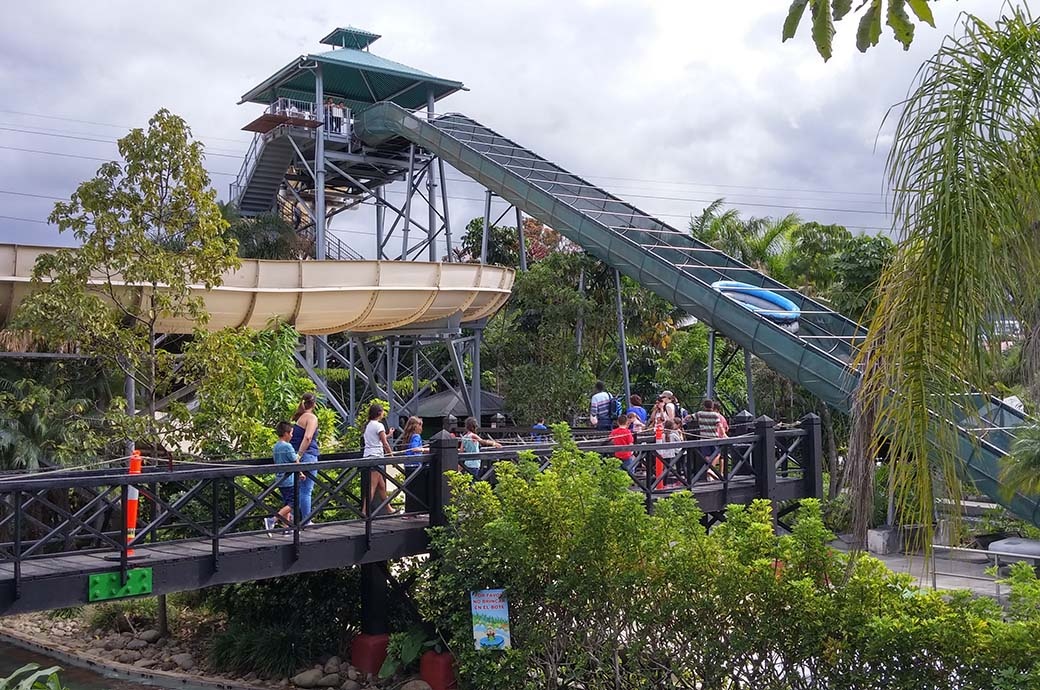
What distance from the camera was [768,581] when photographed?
892 cm

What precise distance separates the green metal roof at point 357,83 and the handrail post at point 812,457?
2287 centimetres

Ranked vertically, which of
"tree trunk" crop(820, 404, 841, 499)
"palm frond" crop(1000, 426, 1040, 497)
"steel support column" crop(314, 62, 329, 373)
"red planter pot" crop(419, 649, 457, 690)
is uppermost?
"steel support column" crop(314, 62, 329, 373)

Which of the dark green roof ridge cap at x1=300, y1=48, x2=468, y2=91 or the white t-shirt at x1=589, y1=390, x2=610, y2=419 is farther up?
the dark green roof ridge cap at x1=300, y1=48, x2=468, y2=91

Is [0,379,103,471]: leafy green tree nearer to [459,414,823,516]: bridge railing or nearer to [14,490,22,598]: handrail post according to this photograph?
[14,490,22,598]: handrail post

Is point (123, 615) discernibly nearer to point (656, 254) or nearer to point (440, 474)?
point (440, 474)

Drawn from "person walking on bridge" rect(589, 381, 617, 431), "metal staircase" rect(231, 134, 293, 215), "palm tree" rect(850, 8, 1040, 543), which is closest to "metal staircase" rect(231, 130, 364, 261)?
"metal staircase" rect(231, 134, 293, 215)

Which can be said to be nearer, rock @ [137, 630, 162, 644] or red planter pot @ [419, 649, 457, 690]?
red planter pot @ [419, 649, 457, 690]

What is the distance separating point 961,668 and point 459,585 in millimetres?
5881

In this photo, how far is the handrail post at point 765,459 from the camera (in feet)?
51.1

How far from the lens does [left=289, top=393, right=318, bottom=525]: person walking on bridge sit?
39.2 feet

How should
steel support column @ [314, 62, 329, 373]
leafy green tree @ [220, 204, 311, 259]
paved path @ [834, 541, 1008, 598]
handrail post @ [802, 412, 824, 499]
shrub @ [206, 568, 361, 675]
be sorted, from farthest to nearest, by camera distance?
leafy green tree @ [220, 204, 311, 259], steel support column @ [314, 62, 329, 373], paved path @ [834, 541, 1008, 598], handrail post @ [802, 412, 824, 499], shrub @ [206, 568, 361, 675]

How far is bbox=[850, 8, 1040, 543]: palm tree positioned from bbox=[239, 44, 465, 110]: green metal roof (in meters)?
30.8

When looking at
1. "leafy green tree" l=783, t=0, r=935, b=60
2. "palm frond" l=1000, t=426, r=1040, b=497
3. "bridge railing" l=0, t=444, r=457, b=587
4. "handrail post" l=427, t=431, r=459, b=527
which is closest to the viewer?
"leafy green tree" l=783, t=0, r=935, b=60

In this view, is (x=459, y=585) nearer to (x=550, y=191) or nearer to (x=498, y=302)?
(x=498, y=302)
